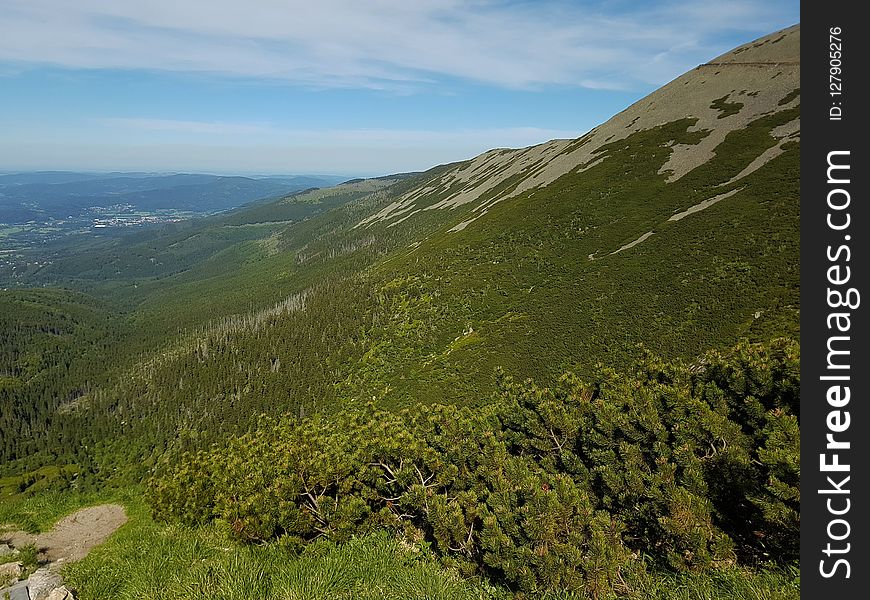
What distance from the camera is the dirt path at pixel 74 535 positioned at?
99.7ft

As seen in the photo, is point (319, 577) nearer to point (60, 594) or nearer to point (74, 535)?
point (60, 594)

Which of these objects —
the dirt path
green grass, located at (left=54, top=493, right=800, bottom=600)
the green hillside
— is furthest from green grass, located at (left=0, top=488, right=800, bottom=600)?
the dirt path

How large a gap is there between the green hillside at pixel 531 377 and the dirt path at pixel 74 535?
8.61 meters

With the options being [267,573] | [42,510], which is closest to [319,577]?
[267,573]

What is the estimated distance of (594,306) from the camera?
6016 centimetres

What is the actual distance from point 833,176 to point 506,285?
7334 centimetres

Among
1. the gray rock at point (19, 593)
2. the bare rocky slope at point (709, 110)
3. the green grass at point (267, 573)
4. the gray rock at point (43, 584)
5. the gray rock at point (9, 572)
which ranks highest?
Result: the bare rocky slope at point (709, 110)

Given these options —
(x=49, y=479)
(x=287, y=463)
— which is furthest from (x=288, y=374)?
(x=287, y=463)

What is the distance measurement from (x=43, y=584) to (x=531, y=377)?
141 ft

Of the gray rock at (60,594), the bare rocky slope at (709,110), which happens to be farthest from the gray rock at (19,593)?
the bare rocky slope at (709,110)

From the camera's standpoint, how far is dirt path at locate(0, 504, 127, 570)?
30.4 meters

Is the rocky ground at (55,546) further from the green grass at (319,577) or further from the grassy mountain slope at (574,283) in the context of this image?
the grassy mountain slope at (574,283)

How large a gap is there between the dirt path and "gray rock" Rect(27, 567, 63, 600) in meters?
16.8

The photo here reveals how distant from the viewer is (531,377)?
4994 centimetres
